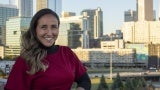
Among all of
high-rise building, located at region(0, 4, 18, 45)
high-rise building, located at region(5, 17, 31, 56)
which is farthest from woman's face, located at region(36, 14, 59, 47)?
high-rise building, located at region(0, 4, 18, 45)

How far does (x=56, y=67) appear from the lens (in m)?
2.57

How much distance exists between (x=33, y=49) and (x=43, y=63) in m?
0.10

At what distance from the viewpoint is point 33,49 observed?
257 cm

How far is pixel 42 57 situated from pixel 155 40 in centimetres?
15341

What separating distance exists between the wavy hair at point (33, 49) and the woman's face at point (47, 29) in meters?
0.02

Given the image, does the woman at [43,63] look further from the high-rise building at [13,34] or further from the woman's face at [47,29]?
the high-rise building at [13,34]

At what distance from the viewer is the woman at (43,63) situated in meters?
2.51

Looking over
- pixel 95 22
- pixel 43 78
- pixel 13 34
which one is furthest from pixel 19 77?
pixel 95 22

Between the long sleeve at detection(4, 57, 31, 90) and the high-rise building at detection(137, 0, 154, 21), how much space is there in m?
171

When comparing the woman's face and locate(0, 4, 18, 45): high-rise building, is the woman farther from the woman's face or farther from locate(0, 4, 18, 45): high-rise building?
locate(0, 4, 18, 45): high-rise building

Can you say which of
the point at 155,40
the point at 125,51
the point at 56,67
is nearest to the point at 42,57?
the point at 56,67

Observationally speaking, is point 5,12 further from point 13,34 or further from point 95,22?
point 13,34

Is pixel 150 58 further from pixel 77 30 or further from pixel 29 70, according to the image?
pixel 29 70

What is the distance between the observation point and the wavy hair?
251cm
